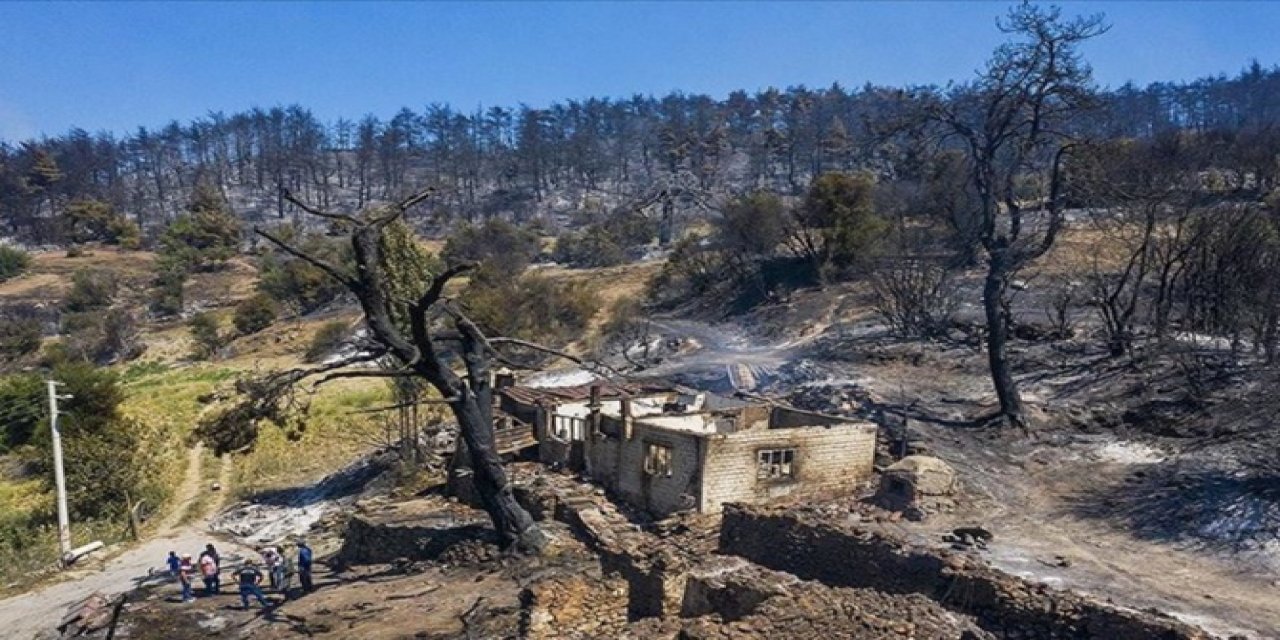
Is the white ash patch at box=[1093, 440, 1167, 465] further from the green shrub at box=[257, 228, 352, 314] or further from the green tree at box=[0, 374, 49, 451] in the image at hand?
the green shrub at box=[257, 228, 352, 314]

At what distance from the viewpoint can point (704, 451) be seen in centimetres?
1443

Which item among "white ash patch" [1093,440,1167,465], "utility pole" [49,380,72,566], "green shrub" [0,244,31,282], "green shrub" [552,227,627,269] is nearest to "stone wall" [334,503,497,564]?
"utility pole" [49,380,72,566]

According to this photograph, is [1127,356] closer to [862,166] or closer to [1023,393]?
[1023,393]

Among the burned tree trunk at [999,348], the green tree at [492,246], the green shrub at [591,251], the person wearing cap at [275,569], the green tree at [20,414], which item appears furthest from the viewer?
the green shrub at [591,251]

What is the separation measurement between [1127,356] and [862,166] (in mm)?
54033

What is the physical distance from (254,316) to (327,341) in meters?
8.40

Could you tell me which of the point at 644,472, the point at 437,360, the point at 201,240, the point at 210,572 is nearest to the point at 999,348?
the point at 644,472

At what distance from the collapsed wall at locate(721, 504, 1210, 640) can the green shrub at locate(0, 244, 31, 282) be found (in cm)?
6065

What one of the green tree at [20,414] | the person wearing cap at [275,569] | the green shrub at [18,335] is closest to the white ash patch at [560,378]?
the person wearing cap at [275,569]

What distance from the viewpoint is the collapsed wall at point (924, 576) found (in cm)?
973

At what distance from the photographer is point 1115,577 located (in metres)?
11.3

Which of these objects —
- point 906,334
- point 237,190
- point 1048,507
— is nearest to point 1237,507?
point 1048,507

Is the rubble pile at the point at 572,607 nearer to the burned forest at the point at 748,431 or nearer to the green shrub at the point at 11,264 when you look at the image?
the burned forest at the point at 748,431

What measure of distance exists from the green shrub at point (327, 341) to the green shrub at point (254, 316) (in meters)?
5.74
